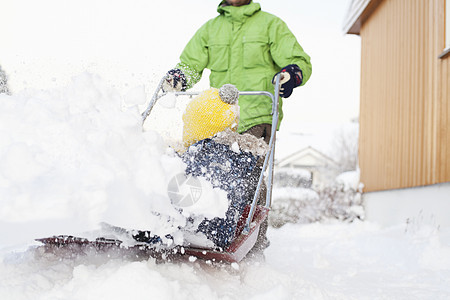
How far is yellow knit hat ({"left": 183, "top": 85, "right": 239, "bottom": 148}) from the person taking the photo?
2.31m

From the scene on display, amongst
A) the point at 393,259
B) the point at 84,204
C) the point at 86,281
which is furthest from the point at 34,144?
the point at 393,259

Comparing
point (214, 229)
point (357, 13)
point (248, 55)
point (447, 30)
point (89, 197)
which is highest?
point (357, 13)

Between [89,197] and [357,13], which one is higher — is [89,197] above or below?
below

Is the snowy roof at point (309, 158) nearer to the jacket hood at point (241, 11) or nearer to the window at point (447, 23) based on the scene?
the window at point (447, 23)

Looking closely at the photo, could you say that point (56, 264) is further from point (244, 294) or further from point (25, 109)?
point (244, 294)

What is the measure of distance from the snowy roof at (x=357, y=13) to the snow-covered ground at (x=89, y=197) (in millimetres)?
7335

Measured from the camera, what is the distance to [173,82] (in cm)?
296

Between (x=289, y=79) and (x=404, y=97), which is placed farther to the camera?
(x=404, y=97)

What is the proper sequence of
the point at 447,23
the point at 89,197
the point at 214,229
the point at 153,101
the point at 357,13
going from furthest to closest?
1. the point at 357,13
2. the point at 447,23
3. the point at 153,101
4. the point at 214,229
5. the point at 89,197

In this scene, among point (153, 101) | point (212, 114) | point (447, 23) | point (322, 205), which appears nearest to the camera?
point (212, 114)

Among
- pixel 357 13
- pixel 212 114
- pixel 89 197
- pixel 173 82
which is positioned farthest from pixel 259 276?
pixel 357 13

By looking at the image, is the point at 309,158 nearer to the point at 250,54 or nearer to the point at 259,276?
the point at 250,54

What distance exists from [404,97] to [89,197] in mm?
6139

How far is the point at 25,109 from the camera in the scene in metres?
1.89
